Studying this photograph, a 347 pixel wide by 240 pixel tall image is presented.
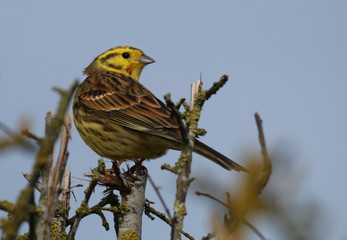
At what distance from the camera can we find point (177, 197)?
1.74m

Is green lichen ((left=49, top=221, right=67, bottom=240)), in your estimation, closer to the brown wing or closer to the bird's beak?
the brown wing

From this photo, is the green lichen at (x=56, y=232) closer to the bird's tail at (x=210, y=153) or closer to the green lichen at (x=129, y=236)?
the green lichen at (x=129, y=236)

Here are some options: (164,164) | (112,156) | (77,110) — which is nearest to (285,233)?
(164,164)

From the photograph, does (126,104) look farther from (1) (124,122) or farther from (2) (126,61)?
(2) (126,61)

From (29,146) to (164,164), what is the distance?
0.67 meters

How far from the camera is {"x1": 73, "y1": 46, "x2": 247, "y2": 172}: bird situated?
467 centimetres

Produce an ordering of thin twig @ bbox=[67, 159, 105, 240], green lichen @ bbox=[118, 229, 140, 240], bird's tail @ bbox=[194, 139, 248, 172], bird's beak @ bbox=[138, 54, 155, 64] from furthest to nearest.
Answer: bird's beak @ bbox=[138, 54, 155, 64]
bird's tail @ bbox=[194, 139, 248, 172]
green lichen @ bbox=[118, 229, 140, 240]
thin twig @ bbox=[67, 159, 105, 240]

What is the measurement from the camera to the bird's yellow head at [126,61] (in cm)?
655

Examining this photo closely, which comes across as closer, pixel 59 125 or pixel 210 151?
pixel 59 125

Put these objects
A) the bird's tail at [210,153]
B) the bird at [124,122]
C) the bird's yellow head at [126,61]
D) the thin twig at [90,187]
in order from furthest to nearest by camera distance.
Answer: the bird's yellow head at [126,61], the bird at [124,122], the bird's tail at [210,153], the thin twig at [90,187]

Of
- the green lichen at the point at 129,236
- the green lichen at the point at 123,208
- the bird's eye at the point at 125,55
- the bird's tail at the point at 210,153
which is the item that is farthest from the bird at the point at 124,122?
the green lichen at the point at 129,236

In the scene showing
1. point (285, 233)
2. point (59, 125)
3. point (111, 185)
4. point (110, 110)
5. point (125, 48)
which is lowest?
point (285, 233)

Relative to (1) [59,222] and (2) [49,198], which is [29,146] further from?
(1) [59,222]

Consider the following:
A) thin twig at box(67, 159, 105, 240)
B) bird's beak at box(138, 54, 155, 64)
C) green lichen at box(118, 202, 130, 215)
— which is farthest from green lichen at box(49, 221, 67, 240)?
bird's beak at box(138, 54, 155, 64)
